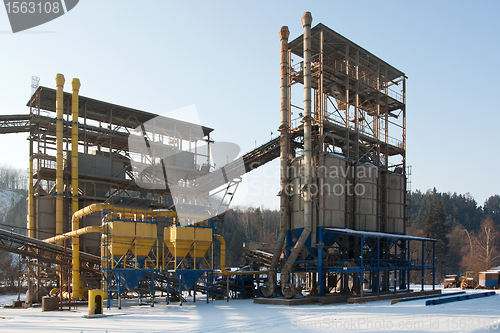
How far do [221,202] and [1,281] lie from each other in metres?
43.2

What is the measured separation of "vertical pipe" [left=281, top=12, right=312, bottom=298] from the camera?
99.8 ft

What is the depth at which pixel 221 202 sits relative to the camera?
145 feet

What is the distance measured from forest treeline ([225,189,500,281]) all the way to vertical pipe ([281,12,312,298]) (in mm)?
27174

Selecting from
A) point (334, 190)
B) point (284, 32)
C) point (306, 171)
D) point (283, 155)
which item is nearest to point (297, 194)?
point (306, 171)

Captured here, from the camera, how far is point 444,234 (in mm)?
83938

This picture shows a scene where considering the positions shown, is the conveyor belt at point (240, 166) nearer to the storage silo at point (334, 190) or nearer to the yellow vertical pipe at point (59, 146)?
the storage silo at point (334, 190)

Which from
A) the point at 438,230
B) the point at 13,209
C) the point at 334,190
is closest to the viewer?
the point at 334,190

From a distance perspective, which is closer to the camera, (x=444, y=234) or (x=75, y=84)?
(x=75, y=84)

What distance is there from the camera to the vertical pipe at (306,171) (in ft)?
99.8

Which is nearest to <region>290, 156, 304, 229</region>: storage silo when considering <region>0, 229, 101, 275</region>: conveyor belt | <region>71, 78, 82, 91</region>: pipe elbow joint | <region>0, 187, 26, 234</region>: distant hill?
<region>0, 229, 101, 275</region>: conveyor belt

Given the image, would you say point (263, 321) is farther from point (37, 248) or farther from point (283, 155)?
point (37, 248)

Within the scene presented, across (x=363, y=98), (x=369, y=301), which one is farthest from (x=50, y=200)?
(x=363, y=98)

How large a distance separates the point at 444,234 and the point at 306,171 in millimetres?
63723
